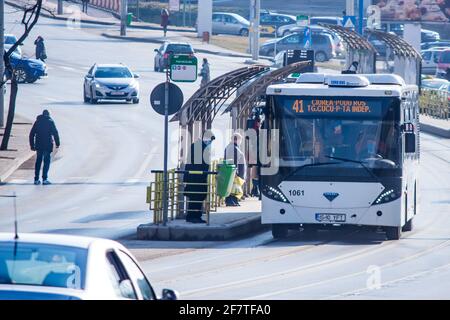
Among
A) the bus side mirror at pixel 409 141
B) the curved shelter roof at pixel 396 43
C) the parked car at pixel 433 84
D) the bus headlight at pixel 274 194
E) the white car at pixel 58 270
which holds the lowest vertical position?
the bus headlight at pixel 274 194

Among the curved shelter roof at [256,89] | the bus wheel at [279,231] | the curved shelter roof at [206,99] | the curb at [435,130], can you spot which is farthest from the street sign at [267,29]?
the bus wheel at [279,231]

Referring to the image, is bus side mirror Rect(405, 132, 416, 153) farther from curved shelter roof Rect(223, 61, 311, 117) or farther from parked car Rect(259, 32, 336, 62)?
parked car Rect(259, 32, 336, 62)

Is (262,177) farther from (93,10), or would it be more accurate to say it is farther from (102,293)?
(93,10)

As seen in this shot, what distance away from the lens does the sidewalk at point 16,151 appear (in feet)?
113

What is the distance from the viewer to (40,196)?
30156mm

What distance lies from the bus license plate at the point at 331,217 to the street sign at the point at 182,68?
10.7 ft

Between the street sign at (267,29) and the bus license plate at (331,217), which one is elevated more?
the street sign at (267,29)

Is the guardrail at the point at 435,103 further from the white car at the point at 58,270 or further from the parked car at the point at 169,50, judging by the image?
the white car at the point at 58,270

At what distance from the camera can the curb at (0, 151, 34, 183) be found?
109 ft

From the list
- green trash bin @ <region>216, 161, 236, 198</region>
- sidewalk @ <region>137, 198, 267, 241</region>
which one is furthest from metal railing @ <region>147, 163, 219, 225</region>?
green trash bin @ <region>216, 161, 236, 198</region>

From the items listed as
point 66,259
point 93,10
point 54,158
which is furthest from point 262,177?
point 93,10

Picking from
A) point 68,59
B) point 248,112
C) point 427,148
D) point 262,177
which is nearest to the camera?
point 262,177

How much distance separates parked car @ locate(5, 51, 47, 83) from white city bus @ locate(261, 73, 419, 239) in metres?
33.1
